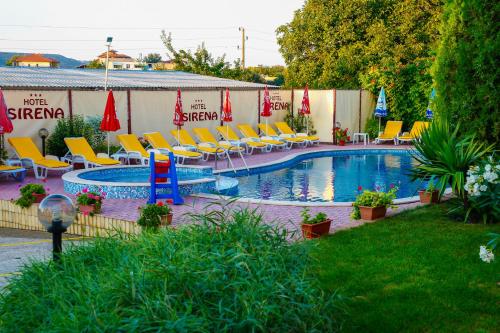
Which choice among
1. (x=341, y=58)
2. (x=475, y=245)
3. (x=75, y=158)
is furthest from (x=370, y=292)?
(x=341, y=58)

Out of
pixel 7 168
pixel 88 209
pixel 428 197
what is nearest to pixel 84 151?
pixel 7 168

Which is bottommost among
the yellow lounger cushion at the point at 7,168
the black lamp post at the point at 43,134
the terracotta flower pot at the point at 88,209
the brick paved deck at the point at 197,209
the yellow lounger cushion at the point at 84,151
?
the brick paved deck at the point at 197,209

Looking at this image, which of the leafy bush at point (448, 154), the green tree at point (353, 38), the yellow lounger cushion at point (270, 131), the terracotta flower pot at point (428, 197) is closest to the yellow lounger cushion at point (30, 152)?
the terracotta flower pot at point (428, 197)

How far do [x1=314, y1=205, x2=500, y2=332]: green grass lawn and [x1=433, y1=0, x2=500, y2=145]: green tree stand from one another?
1611mm

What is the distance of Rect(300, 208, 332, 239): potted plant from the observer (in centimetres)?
810

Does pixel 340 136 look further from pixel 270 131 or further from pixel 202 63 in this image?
pixel 202 63

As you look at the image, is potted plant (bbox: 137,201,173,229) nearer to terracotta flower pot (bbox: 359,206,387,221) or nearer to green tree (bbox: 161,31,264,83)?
terracotta flower pot (bbox: 359,206,387,221)

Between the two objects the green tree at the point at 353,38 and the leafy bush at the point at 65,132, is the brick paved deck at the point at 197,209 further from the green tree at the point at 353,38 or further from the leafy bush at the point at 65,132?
the green tree at the point at 353,38

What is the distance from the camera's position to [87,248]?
532 cm

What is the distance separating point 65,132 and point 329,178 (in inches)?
265

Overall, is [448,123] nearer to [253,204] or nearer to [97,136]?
[253,204]

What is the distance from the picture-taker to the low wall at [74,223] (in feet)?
30.0

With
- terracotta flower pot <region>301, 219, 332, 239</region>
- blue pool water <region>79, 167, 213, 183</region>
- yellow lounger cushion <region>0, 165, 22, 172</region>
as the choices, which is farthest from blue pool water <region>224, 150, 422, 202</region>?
yellow lounger cushion <region>0, 165, 22, 172</region>

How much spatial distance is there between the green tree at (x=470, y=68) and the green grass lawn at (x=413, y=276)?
1611 mm
